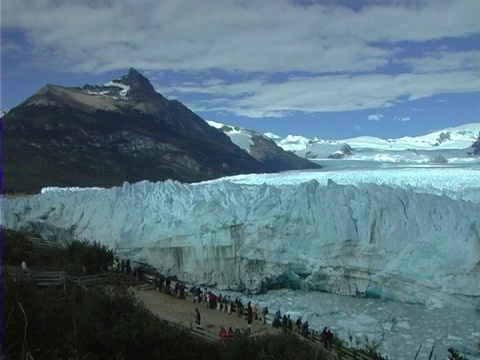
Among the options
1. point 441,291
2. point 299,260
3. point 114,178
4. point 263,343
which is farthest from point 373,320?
point 114,178

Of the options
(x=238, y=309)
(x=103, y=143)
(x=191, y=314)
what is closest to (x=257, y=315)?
(x=238, y=309)

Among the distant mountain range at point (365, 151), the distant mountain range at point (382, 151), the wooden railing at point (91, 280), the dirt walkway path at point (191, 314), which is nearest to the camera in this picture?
the wooden railing at point (91, 280)

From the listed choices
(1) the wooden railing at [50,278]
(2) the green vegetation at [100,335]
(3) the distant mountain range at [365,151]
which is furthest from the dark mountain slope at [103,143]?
(2) the green vegetation at [100,335]

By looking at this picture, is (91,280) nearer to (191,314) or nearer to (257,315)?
(191,314)

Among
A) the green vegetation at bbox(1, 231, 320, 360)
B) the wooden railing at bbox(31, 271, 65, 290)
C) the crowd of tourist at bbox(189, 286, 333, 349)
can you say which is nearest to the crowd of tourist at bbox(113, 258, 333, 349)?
the crowd of tourist at bbox(189, 286, 333, 349)

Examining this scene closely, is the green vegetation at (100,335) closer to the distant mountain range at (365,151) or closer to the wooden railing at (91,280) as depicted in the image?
the wooden railing at (91,280)

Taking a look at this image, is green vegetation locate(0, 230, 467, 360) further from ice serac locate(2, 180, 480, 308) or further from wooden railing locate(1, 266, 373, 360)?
ice serac locate(2, 180, 480, 308)
